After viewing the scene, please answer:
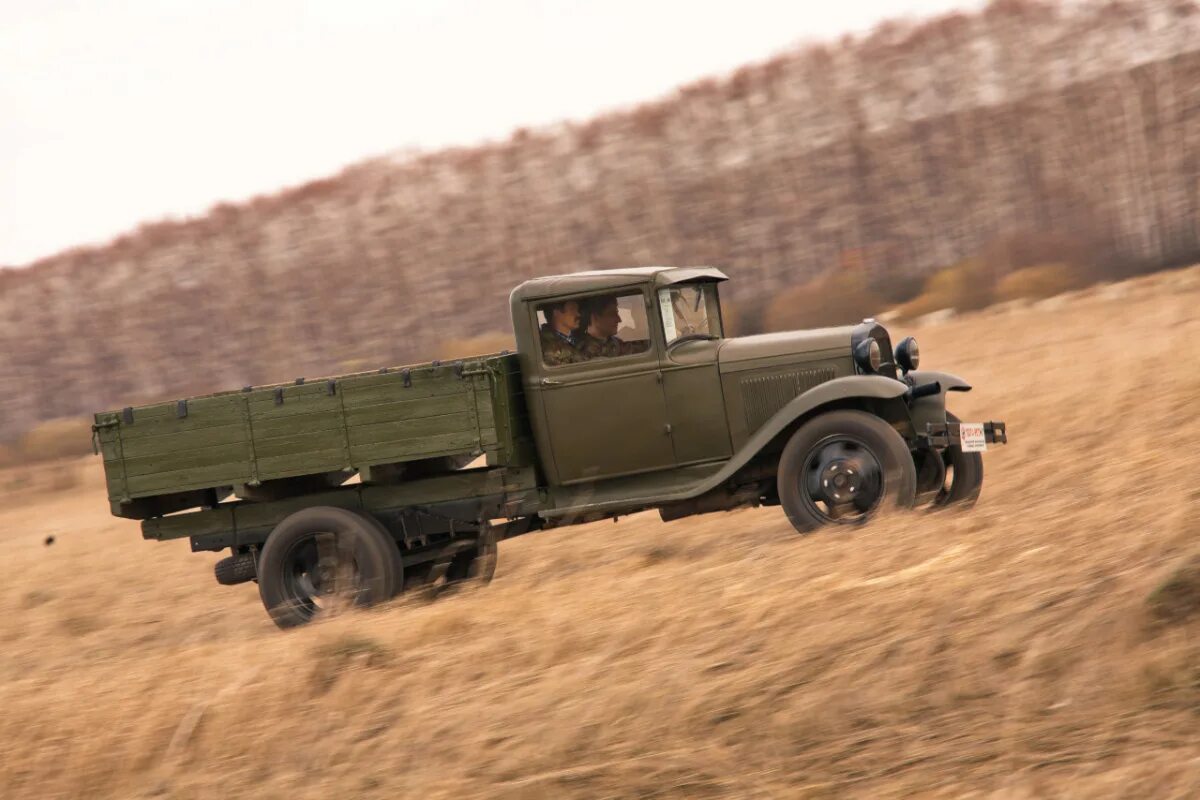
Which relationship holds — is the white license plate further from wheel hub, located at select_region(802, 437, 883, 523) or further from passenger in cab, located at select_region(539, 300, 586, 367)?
passenger in cab, located at select_region(539, 300, 586, 367)

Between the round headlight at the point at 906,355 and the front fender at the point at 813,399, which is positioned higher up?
the round headlight at the point at 906,355

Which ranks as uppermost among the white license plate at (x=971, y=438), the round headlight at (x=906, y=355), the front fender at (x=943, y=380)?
the round headlight at (x=906, y=355)

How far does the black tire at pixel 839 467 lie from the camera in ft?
26.1

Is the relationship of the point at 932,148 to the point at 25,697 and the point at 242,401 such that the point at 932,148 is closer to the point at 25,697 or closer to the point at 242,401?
the point at 242,401

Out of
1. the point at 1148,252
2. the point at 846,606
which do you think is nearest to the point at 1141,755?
the point at 846,606

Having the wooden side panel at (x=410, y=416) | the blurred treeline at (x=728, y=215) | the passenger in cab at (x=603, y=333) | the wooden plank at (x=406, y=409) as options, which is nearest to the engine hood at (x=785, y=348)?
the passenger in cab at (x=603, y=333)

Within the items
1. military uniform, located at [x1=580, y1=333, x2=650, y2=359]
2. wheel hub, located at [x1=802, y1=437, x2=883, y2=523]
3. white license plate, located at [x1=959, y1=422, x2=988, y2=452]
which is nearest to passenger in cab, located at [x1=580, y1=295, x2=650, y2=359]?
military uniform, located at [x1=580, y1=333, x2=650, y2=359]

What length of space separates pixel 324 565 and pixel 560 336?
201cm

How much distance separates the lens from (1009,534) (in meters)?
6.50

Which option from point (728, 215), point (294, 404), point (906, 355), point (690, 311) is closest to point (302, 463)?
point (294, 404)

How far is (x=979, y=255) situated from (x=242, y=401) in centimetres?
1642

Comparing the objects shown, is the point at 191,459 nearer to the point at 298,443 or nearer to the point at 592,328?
the point at 298,443

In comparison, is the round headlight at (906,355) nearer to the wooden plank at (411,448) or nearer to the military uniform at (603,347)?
the military uniform at (603,347)

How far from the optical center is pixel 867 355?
8.34m
